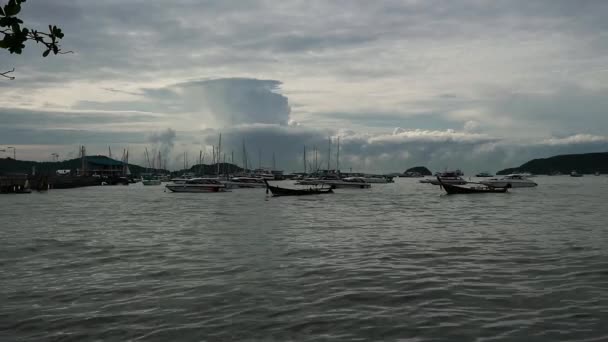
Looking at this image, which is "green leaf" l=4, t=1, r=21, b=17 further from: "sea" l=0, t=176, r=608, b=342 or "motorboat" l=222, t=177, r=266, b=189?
"motorboat" l=222, t=177, r=266, b=189

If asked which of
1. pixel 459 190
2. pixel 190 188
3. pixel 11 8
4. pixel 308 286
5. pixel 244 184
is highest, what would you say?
pixel 11 8

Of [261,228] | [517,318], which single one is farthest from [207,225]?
[517,318]

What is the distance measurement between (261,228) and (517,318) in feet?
69.2

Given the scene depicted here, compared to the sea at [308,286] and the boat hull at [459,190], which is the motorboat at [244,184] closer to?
the boat hull at [459,190]

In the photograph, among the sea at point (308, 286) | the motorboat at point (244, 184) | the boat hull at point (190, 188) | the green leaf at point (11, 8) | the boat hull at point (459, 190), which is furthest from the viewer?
the motorboat at point (244, 184)

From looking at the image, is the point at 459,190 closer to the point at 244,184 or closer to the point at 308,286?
the point at 244,184

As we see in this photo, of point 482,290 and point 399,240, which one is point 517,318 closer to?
point 482,290

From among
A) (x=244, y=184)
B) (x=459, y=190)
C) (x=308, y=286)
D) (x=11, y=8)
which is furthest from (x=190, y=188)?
(x=11, y=8)

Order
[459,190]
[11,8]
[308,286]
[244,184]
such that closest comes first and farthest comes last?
[11,8]
[308,286]
[459,190]
[244,184]

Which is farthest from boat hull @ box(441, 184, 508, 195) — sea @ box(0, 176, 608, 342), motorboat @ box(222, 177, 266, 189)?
motorboat @ box(222, 177, 266, 189)

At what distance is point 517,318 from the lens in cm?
1072

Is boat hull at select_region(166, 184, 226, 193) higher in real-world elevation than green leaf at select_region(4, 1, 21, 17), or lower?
lower

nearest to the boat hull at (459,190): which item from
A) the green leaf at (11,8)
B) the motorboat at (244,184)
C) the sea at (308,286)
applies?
the sea at (308,286)

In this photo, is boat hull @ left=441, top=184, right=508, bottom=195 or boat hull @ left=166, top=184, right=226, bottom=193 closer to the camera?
boat hull @ left=441, top=184, right=508, bottom=195
